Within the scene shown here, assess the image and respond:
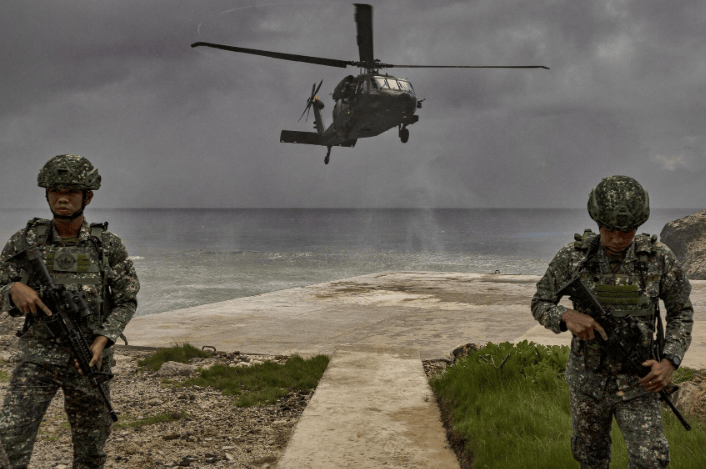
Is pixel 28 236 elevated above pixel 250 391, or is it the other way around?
pixel 28 236

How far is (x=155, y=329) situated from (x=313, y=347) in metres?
2.78

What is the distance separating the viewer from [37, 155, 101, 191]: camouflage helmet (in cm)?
321

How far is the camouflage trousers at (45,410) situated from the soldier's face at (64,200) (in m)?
0.82

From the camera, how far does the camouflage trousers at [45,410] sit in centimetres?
291

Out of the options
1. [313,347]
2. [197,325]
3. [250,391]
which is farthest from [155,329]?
[250,391]

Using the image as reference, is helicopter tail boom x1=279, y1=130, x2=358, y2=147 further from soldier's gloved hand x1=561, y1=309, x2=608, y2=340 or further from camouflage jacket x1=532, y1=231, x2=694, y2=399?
soldier's gloved hand x1=561, y1=309, x2=608, y2=340

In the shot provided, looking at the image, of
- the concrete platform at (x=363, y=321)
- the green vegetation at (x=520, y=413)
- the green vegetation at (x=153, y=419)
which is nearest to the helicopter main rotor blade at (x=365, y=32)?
the concrete platform at (x=363, y=321)

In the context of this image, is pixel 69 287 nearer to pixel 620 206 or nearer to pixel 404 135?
pixel 620 206

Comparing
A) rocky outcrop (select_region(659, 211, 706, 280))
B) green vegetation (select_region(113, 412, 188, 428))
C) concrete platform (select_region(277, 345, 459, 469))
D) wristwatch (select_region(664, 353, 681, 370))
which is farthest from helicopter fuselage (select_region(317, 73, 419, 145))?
wristwatch (select_region(664, 353, 681, 370))

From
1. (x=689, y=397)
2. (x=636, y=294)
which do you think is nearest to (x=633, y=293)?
(x=636, y=294)

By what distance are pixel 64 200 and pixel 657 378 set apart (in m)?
3.11

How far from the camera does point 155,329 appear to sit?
363 inches

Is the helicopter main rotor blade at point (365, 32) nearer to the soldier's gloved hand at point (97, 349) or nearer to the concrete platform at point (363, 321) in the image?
the concrete platform at point (363, 321)

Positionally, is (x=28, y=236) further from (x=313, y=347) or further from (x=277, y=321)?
(x=277, y=321)
